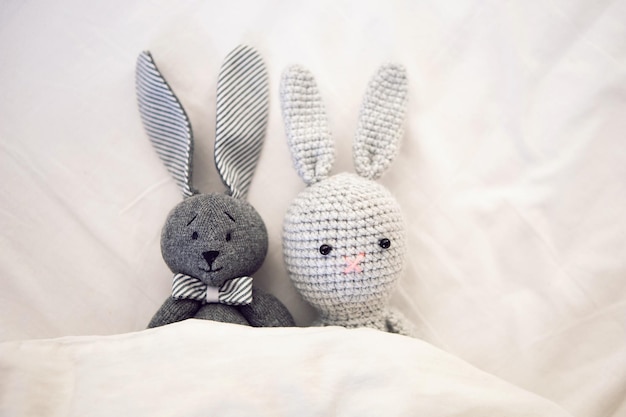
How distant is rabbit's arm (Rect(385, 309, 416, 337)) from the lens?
2.11 ft

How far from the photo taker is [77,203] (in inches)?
26.7

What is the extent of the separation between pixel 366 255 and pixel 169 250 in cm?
22

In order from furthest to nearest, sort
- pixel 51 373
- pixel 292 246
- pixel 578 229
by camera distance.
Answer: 1. pixel 578 229
2. pixel 292 246
3. pixel 51 373

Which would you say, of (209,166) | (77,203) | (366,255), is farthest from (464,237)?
(77,203)

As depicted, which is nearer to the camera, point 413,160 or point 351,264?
point 351,264

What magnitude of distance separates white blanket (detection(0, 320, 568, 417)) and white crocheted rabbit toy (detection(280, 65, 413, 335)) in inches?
2.5

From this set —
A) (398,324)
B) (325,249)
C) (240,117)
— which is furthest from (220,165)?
(398,324)

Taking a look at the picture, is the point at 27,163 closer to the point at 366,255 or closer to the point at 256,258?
the point at 256,258

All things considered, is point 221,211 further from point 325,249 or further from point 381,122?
point 381,122

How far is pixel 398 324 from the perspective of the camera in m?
0.64

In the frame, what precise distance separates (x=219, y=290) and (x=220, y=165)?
6.1 inches

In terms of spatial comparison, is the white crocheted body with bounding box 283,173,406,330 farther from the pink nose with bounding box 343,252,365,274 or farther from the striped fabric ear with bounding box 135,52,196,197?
the striped fabric ear with bounding box 135,52,196,197

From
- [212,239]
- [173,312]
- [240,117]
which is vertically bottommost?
[173,312]

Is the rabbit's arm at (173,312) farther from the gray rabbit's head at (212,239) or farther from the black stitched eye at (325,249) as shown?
the black stitched eye at (325,249)
